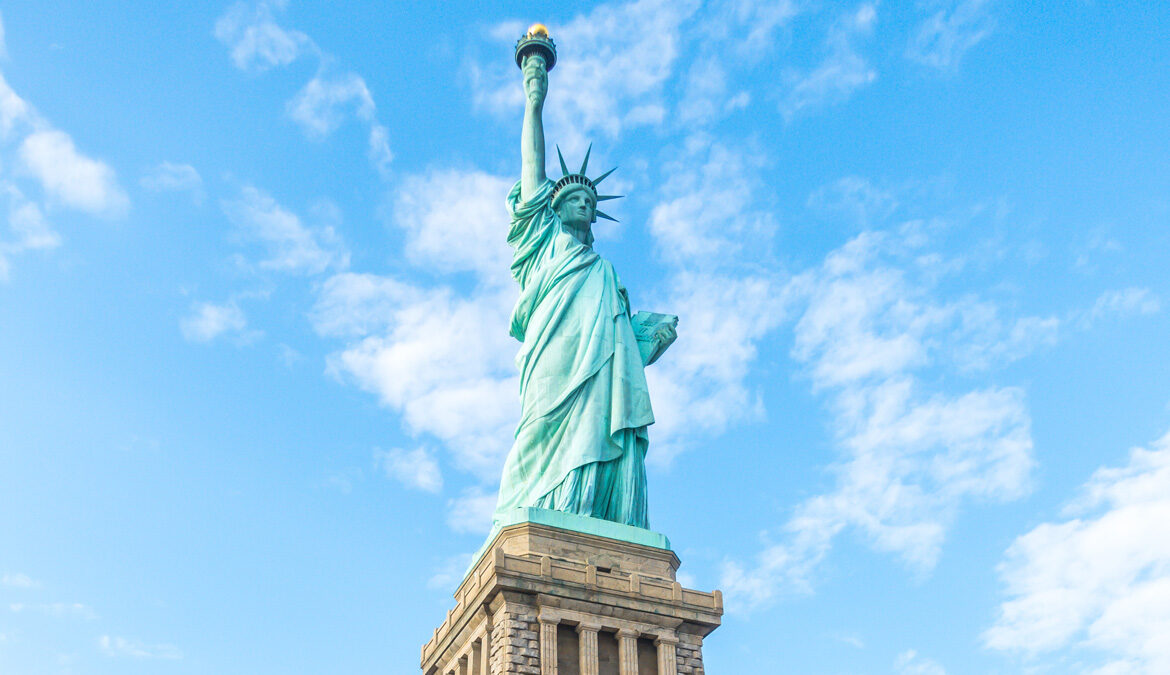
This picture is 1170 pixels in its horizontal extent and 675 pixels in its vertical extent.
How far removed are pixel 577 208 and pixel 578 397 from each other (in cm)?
743

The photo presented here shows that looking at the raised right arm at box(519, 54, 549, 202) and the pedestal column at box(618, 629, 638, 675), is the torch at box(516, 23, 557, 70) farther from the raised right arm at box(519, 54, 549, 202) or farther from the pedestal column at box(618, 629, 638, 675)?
the pedestal column at box(618, 629, 638, 675)

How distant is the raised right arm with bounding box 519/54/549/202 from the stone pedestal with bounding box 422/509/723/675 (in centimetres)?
1262

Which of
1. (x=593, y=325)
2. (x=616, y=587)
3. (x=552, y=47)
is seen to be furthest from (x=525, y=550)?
(x=552, y=47)

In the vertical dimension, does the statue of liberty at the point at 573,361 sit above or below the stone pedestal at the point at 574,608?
above

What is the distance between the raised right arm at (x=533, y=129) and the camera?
3916cm

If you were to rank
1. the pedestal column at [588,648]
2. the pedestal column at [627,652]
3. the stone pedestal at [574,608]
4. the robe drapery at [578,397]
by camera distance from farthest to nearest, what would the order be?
the robe drapery at [578,397] → the pedestal column at [627,652] → the stone pedestal at [574,608] → the pedestal column at [588,648]

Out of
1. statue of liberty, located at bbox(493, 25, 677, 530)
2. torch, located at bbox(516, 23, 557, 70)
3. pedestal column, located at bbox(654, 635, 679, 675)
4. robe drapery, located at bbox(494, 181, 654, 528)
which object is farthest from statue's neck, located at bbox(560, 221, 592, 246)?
pedestal column, located at bbox(654, 635, 679, 675)

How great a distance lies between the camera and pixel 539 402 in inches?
1337

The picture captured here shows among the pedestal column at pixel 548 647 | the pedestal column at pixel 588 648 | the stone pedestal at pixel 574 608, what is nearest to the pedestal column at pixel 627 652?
the stone pedestal at pixel 574 608

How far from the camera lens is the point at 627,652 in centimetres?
2855

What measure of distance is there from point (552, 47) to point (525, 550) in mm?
20802

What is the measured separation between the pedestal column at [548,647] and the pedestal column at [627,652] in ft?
5.56

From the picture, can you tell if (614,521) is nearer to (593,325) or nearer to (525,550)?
(525,550)

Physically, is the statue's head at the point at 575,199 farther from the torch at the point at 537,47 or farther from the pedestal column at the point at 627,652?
the pedestal column at the point at 627,652
